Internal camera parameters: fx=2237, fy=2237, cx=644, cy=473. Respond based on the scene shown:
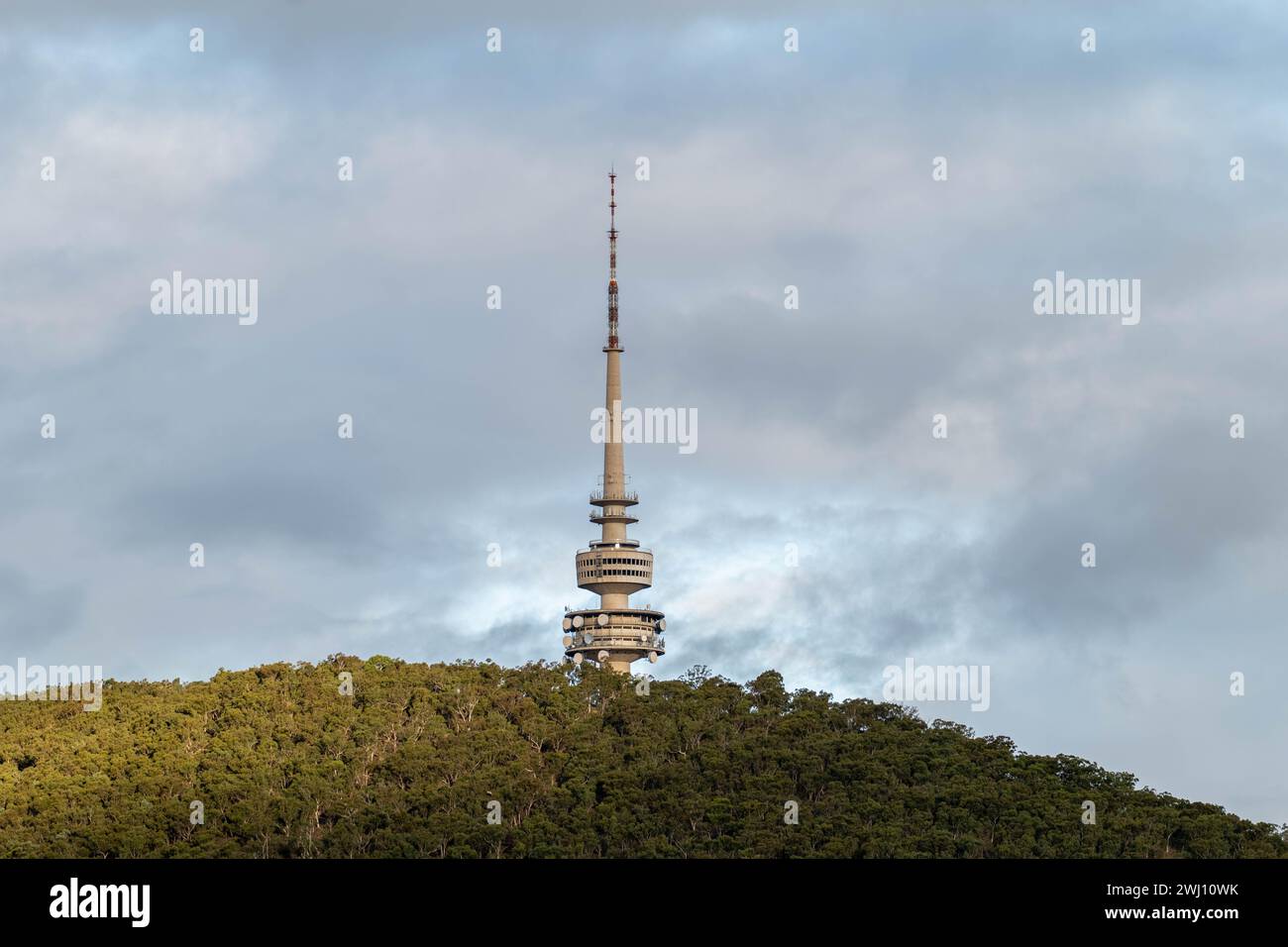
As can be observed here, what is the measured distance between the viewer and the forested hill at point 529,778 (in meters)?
107

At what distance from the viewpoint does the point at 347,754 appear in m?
115

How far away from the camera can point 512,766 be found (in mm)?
113750

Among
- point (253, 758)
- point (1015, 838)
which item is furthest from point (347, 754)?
point (1015, 838)

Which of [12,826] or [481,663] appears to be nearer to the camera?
[12,826]

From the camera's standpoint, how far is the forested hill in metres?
107

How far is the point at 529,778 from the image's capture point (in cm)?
11281
